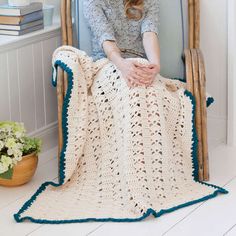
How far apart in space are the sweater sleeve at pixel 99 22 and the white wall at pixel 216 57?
56 centimetres

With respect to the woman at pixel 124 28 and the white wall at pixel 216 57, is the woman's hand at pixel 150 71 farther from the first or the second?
the white wall at pixel 216 57

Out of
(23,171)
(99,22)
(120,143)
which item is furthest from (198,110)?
(23,171)

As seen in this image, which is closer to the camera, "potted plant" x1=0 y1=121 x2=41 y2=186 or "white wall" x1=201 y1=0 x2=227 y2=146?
"potted plant" x1=0 y1=121 x2=41 y2=186

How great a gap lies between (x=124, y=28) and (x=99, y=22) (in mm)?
148

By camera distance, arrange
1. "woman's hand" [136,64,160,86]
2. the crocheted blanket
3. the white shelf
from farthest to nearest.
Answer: the white shelf → "woman's hand" [136,64,160,86] → the crocheted blanket

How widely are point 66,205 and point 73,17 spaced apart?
1086 millimetres

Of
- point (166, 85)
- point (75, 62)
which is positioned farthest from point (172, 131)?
point (75, 62)

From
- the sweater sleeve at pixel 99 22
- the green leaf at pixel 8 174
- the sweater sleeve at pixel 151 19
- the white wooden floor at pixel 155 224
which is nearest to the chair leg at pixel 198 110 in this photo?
the white wooden floor at pixel 155 224

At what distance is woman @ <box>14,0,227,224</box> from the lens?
2783 mm

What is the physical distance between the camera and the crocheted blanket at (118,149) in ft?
9.12

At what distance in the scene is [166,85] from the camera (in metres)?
3.09

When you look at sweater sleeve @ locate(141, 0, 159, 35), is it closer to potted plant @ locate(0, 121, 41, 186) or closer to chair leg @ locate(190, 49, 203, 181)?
chair leg @ locate(190, 49, 203, 181)

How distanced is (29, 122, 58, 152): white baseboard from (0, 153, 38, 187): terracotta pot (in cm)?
39

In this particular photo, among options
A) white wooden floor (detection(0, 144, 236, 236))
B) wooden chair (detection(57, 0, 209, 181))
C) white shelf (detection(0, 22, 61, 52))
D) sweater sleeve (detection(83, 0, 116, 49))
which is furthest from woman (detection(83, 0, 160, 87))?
white wooden floor (detection(0, 144, 236, 236))
